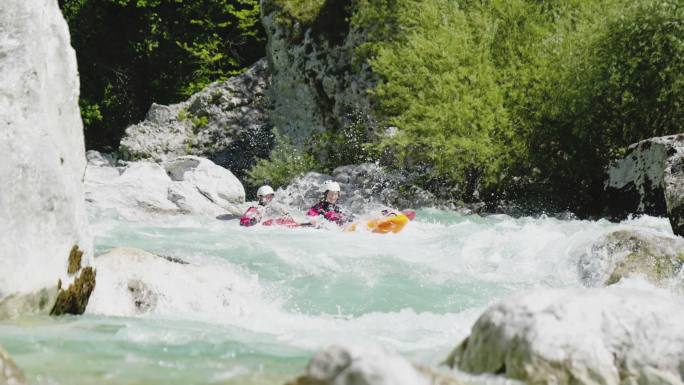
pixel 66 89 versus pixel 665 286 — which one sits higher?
pixel 66 89

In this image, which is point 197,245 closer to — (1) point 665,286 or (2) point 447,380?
(1) point 665,286

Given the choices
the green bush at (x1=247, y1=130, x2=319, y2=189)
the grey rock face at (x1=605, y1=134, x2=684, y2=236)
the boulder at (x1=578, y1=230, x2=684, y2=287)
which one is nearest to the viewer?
the boulder at (x1=578, y1=230, x2=684, y2=287)

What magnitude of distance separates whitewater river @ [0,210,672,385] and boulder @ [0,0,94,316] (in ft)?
0.83

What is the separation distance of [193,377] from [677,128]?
12730mm

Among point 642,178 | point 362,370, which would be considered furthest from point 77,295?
point 642,178

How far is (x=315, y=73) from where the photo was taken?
66.6 ft

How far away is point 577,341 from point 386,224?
8.34 m

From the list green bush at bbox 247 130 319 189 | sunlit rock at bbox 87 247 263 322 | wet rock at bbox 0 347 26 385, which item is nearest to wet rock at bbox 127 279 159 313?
sunlit rock at bbox 87 247 263 322

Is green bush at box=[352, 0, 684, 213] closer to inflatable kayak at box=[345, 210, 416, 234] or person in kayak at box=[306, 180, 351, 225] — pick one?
person in kayak at box=[306, 180, 351, 225]

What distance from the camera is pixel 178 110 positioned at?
22.4 metres

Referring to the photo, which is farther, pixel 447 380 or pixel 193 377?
pixel 193 377

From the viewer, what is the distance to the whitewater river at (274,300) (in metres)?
4.24

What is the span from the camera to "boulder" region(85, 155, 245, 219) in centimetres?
1354

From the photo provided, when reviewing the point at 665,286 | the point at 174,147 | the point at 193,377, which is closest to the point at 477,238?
the point at 665,286
